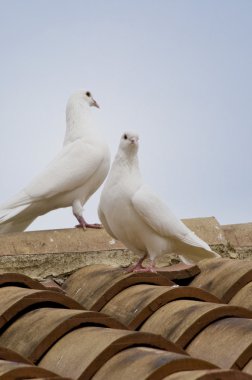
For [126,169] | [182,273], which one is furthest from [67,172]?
[182,273]

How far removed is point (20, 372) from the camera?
3191 millimetres

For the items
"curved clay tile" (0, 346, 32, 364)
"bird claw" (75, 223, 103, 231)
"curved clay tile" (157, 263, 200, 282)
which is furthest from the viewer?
"bird claw" (75, 223, 103, 231)

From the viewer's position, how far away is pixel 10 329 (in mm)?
4254

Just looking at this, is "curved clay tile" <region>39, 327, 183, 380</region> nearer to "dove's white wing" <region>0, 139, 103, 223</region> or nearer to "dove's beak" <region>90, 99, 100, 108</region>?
"dove's white wing" <region>0, 139, 103, 223</region>

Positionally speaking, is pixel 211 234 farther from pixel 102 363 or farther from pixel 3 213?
pixel 102 363

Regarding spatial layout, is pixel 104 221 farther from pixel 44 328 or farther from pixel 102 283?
pixel 44 328

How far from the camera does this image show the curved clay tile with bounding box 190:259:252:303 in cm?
502

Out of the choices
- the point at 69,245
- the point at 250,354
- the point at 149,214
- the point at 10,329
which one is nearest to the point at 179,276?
the point at 149,214

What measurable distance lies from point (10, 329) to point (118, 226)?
1711mm

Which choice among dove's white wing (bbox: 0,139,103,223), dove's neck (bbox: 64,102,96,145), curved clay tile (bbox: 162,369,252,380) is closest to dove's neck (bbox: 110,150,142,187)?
dove's white wing (bbox: 0,139,103,223)

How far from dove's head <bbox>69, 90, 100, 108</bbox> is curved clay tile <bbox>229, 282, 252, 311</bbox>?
3.71 meters

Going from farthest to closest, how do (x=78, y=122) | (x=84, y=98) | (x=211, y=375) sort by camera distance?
(x=84, y=98)
(x=78, y=122)
(x=211, y=375)

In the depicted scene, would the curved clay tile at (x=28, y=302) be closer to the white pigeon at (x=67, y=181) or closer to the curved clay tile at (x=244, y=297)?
the curved clay tile at (x=244, y=297)

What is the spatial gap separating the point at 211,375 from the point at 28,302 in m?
1.45
